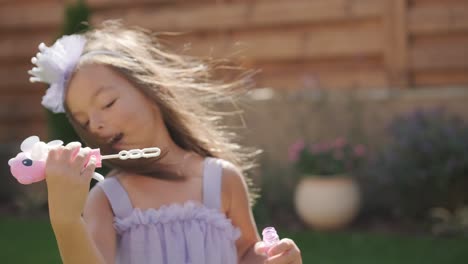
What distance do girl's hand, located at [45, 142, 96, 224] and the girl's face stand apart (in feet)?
1.58

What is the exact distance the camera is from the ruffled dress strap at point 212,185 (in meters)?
2.11

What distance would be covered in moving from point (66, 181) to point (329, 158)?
179 inches

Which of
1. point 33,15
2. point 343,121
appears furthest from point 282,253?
point 33,15

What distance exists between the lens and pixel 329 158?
5.96 m

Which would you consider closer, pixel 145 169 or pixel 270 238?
pixel 270 238

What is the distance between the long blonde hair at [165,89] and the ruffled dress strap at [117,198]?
64mm

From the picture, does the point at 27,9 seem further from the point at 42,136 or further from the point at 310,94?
the point at 310,94

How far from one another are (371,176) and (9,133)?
4146mm

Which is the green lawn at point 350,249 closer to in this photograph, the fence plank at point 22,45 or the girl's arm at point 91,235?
the fence plank at point 22,45

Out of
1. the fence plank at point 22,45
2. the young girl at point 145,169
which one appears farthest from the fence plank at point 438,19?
the young girl at point 145,169

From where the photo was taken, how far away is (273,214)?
6.40 metres

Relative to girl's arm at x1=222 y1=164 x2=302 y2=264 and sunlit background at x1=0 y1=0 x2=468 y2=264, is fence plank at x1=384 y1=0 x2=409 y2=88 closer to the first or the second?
sunlit background at x1=0 y1=0 x2=468 y2=264

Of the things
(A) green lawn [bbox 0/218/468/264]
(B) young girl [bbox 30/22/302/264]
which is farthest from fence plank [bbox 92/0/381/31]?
(B) young girl [bbox 30/22/302/264]

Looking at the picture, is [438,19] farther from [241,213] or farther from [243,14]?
[241,213]
